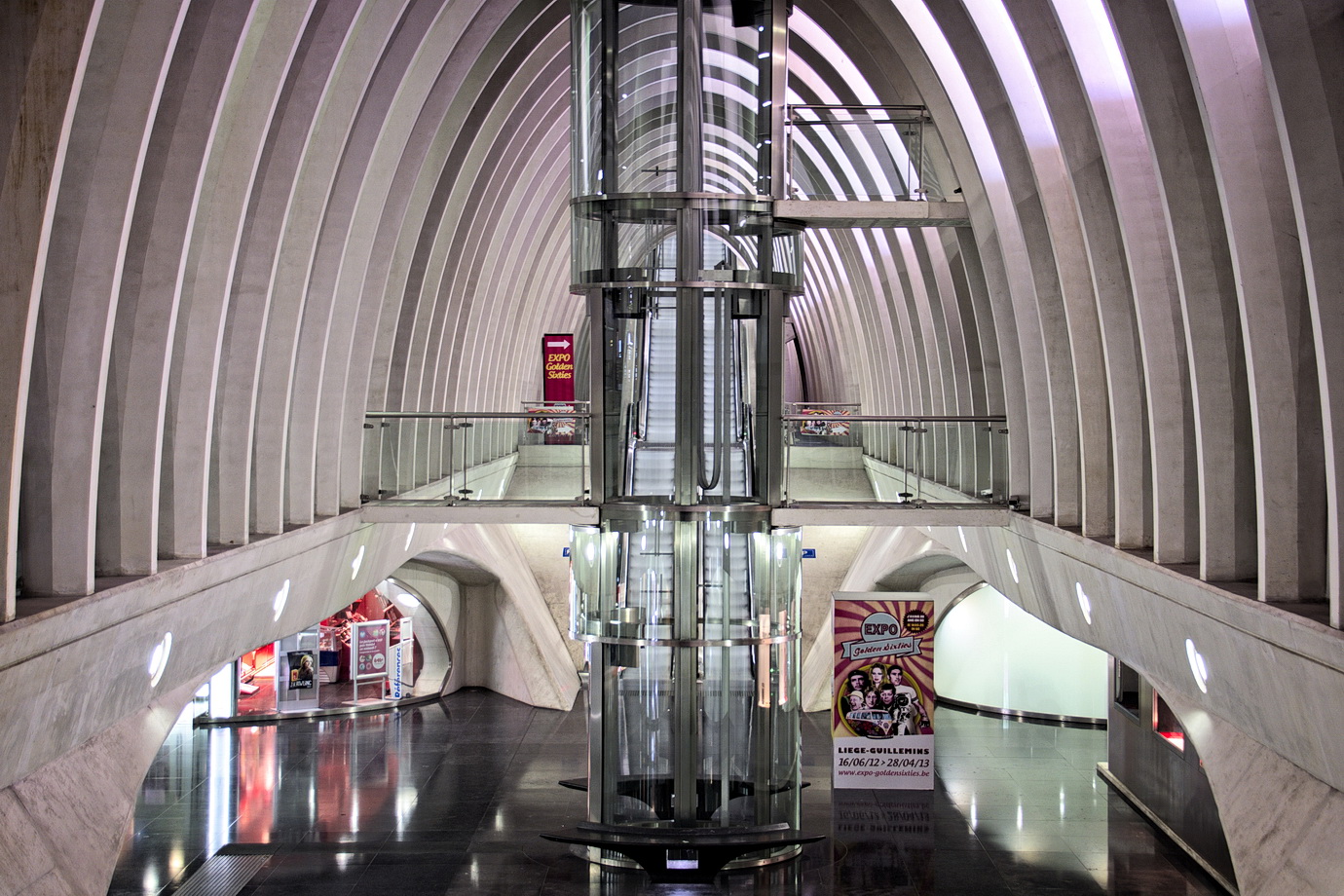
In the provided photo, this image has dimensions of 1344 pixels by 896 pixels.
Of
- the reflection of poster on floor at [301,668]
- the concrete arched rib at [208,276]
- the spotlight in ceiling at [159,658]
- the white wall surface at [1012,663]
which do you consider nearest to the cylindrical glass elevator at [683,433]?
the concrete arched rib at [208,276]

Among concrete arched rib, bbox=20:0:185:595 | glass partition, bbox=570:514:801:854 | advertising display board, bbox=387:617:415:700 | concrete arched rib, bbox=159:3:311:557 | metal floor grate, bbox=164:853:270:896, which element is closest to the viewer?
concrete arched rib, bbox=20:0:185:595

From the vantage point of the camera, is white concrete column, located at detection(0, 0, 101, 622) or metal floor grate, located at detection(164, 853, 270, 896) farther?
metal floor grate, located at detection(164, 853, 270, 896)

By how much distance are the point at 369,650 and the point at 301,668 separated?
189 centimetres

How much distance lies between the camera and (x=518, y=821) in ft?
55.9

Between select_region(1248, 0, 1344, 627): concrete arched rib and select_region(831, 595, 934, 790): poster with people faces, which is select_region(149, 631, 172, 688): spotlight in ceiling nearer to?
select_region(1248, 0, 1344, 627): concrete arched rib

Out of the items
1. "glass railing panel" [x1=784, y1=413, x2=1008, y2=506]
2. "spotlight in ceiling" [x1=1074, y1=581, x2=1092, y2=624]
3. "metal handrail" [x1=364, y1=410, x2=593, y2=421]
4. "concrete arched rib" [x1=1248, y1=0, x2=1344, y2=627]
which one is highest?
"concrete arched rib" [x1=1248, y1=0, x2=1344, y2=627]

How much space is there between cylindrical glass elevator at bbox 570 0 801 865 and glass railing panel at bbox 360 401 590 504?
1.61ft

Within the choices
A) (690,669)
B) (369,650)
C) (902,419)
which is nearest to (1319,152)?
(902,419)

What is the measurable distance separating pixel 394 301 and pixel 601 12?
4.79 metres

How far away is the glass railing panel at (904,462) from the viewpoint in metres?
15.6

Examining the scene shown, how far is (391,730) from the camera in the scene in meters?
22.7

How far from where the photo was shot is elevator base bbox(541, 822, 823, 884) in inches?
584

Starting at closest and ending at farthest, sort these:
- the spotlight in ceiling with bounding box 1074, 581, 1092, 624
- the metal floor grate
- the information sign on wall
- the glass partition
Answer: the spotlight in ceiling with bounding box 1074, 581, 1092, 624
the metal floor grate
the glass partition
the information sign on wall

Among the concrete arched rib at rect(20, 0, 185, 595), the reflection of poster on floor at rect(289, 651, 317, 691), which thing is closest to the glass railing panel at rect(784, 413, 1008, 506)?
the concrete arched rib at rect(20, 0, 185, 595)
